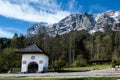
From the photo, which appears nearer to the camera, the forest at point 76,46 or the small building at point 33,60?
the small building at point 33,60

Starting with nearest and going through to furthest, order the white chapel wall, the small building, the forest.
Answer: the small building
the white chapel wall
the forest

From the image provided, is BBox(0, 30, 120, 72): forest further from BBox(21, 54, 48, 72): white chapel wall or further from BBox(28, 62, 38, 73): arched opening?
BBox(21, 54, 48, 72): white chapel wall

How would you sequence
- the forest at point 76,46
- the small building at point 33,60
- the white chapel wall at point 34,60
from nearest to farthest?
the small building at point 33,60
the white chapel wall at point 34,60
the forest at point 76,46

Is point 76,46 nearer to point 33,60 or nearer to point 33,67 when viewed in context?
point 33,67

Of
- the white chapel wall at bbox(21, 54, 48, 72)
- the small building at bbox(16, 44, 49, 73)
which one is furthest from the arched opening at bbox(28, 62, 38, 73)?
the white chapel wall at bbox(21, 54, 48, 72)

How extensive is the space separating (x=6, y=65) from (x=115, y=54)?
120ft

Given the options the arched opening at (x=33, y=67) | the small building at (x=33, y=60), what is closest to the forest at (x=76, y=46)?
the arched opening at (x=33, y=67)

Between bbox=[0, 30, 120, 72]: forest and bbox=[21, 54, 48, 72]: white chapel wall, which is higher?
bbox=[0, 30, 120, 72]: forest

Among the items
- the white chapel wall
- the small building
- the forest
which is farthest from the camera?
the forest

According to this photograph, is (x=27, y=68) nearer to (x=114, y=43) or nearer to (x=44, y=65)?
(x=44, y=65)

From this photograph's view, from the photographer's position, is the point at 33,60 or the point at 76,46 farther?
the point at 76,46

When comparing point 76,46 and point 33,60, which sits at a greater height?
point 76,46

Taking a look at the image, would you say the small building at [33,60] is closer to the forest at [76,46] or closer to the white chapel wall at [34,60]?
the white chapel wall at [34,60]

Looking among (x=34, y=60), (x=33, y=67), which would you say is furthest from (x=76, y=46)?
(x=34, y=60)
